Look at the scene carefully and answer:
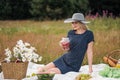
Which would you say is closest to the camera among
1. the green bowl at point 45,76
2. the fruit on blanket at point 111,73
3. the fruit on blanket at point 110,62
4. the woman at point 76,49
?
the green bowl at point 45,76

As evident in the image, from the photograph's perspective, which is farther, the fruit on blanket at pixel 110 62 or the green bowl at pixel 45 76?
the fruit on blanket at pixel 110 62

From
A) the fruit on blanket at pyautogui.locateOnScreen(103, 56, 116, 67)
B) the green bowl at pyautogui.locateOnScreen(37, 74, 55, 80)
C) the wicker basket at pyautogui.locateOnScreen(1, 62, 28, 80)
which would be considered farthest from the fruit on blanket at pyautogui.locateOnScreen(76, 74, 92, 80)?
the fruit on blanket at pyautogui.locateOnScreen(103, 56, 116, 67)

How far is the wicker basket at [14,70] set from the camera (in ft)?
22.7

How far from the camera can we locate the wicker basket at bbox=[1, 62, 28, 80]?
6.92m

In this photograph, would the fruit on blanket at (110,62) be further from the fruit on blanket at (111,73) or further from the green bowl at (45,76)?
the green bowl at (45,76)

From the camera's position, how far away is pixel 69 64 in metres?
7.30

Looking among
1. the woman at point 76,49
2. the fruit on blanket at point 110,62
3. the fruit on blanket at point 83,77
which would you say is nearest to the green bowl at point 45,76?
the fruit on blanket at point 83,77

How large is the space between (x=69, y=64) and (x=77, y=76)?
507 mm

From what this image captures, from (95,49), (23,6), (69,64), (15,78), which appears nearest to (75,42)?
(69,64)

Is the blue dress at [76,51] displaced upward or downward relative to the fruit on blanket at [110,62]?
upward

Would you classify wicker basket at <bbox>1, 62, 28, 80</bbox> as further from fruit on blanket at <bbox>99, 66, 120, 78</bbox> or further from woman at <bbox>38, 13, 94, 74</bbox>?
fruit on blanket at <bbox>99, 66, 120, 78</bbox>

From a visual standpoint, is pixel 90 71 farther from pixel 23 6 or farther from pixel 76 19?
pixel 23 6

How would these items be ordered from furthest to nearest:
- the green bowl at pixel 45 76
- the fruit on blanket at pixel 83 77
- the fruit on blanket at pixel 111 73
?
the fruit on blanket at pixel 111 73 < the fruit on blanket at pixel 83 77 < the green bowl at pixel 45 76

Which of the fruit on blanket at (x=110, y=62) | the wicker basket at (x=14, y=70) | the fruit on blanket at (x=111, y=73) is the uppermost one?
the wicker basket at (x=14, y=70)
